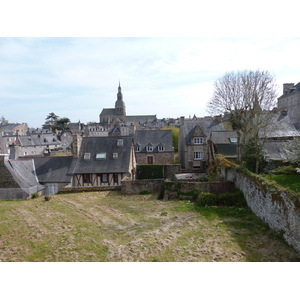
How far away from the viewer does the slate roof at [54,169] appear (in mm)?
20631

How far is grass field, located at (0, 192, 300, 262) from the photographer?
8227 mm

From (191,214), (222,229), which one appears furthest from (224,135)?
(222,229)

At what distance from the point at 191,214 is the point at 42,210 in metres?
8.72

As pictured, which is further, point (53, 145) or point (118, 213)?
point (53, 145)

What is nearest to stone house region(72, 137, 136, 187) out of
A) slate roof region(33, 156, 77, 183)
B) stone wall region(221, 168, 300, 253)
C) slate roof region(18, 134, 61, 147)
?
slate roof region(33, 156, 77, 183)

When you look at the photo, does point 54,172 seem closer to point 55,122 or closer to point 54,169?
point 54,169

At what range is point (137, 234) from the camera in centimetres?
1012

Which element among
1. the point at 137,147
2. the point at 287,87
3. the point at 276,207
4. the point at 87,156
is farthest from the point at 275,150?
the point at 287,87

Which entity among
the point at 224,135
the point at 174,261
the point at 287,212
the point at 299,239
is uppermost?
the point at 224,135

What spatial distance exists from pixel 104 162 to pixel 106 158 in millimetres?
507

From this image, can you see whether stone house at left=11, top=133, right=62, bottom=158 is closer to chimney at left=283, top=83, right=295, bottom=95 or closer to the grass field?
the grass field

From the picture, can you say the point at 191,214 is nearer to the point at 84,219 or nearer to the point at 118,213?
the point at 118,213

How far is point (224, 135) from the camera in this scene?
26719mm

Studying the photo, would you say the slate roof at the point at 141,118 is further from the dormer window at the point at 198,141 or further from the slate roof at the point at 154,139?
the dormer window at the point at 198,141
